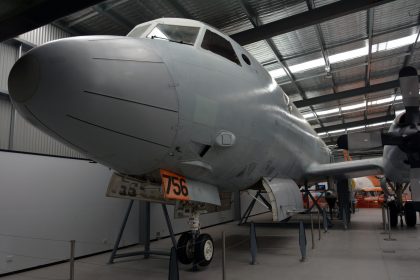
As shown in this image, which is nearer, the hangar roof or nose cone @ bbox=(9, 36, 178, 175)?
nose cone @ bbox=(9, 36, 178, 175)

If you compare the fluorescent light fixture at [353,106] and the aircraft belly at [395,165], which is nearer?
the aircraft belly at [395,165]

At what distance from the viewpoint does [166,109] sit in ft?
14.5

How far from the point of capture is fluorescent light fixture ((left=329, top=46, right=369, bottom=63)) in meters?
14.7

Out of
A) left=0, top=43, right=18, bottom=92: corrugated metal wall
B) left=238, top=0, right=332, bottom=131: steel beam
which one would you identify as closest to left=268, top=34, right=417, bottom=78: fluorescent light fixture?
left=238, top=0, right=332, bottom=131: steel beam

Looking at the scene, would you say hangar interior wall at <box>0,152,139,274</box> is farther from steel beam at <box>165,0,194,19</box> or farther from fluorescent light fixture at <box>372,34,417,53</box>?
fluorescent light fixture at <box>372,34,417,53</box>

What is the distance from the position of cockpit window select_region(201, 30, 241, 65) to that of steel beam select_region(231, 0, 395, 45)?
15.4 ft

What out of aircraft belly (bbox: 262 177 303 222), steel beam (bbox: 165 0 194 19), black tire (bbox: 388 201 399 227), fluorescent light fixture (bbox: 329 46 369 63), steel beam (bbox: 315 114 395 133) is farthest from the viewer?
steel beam (bbox: 315 114 395 133)

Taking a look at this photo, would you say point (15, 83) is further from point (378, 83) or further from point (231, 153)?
point (378, 83)

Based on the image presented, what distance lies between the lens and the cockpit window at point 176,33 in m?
5.43

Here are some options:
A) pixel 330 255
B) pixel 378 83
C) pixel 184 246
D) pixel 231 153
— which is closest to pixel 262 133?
pixel 231 153

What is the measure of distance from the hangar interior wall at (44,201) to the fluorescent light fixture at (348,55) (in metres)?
10.7

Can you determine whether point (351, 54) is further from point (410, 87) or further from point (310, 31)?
point (410, 87)

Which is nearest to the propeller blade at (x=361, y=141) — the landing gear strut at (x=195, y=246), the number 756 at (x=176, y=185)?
the landing gear strut at (x=195, y=246)

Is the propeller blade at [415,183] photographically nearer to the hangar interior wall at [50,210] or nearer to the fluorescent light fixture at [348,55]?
the fluorescent light fixture at [348,55]
